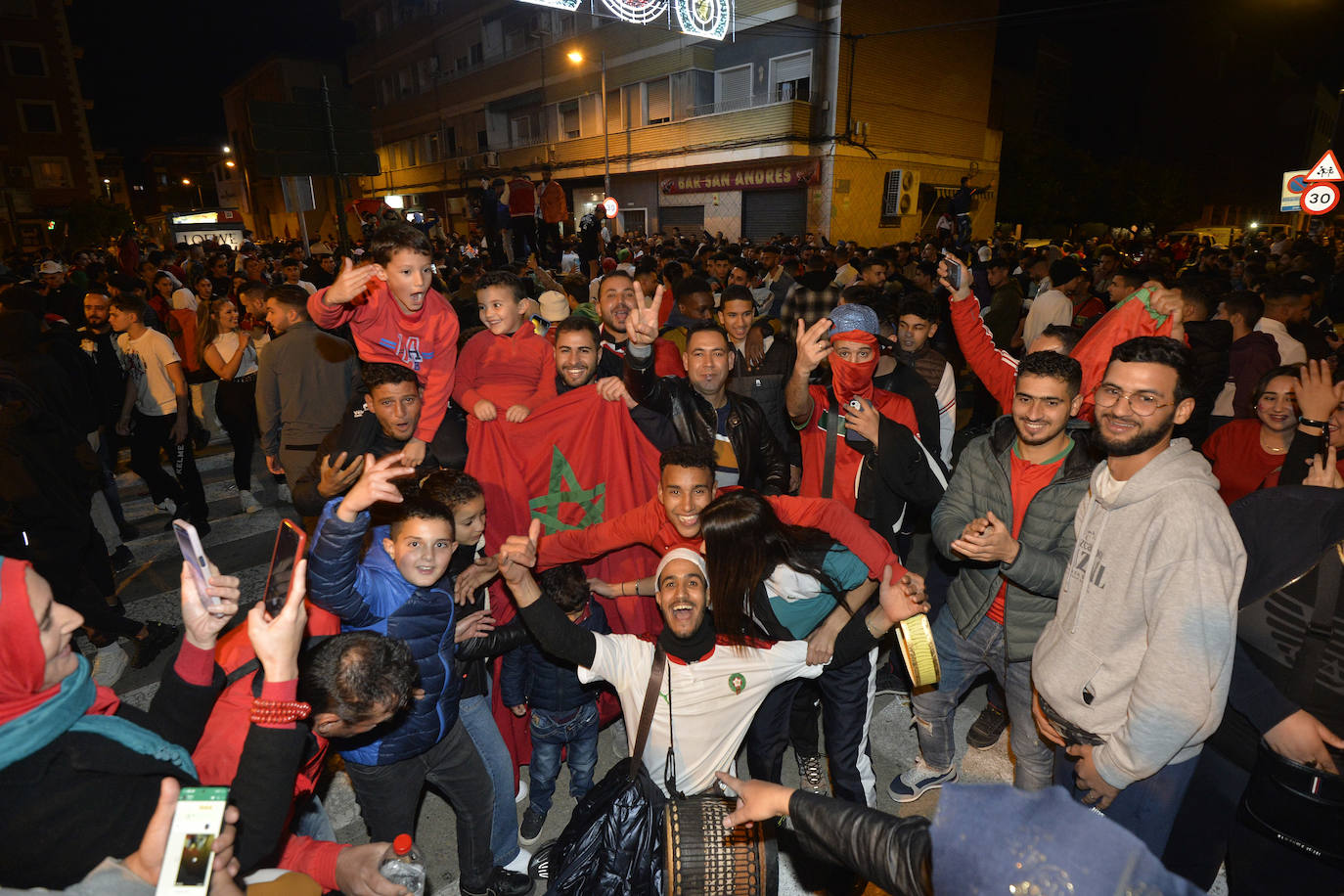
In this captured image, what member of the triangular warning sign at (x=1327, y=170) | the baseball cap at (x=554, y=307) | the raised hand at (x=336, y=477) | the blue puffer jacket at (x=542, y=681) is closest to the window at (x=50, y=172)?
the baseball cap at (x=554, y=307)

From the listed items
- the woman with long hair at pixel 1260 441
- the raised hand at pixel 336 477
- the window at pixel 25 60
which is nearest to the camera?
the raised hand at pixel 336 477

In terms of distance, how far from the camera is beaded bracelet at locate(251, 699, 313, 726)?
1.83 m

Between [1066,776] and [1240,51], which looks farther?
[1240,51]

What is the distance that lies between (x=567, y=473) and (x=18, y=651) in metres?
2.63

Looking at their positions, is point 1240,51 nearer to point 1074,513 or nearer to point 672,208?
point 672,208

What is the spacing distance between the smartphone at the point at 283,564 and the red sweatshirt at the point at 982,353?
183 inches

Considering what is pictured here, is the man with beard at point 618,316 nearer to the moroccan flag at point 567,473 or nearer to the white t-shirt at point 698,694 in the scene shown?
the moroccan flag at point 567,473

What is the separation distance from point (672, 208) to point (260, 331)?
23.6 m

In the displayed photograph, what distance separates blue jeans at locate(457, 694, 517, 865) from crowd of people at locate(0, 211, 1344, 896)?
15 millimetres

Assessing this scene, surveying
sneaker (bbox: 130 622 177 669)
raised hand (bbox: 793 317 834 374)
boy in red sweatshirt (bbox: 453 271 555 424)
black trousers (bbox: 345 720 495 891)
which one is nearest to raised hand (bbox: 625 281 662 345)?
raised hand (bbox: 793 317 834 374)

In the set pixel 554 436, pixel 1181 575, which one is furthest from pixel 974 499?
pixel 554 436

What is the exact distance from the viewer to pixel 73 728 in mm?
1630

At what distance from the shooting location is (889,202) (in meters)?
26.3

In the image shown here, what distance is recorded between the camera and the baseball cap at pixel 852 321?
3.87 metres
